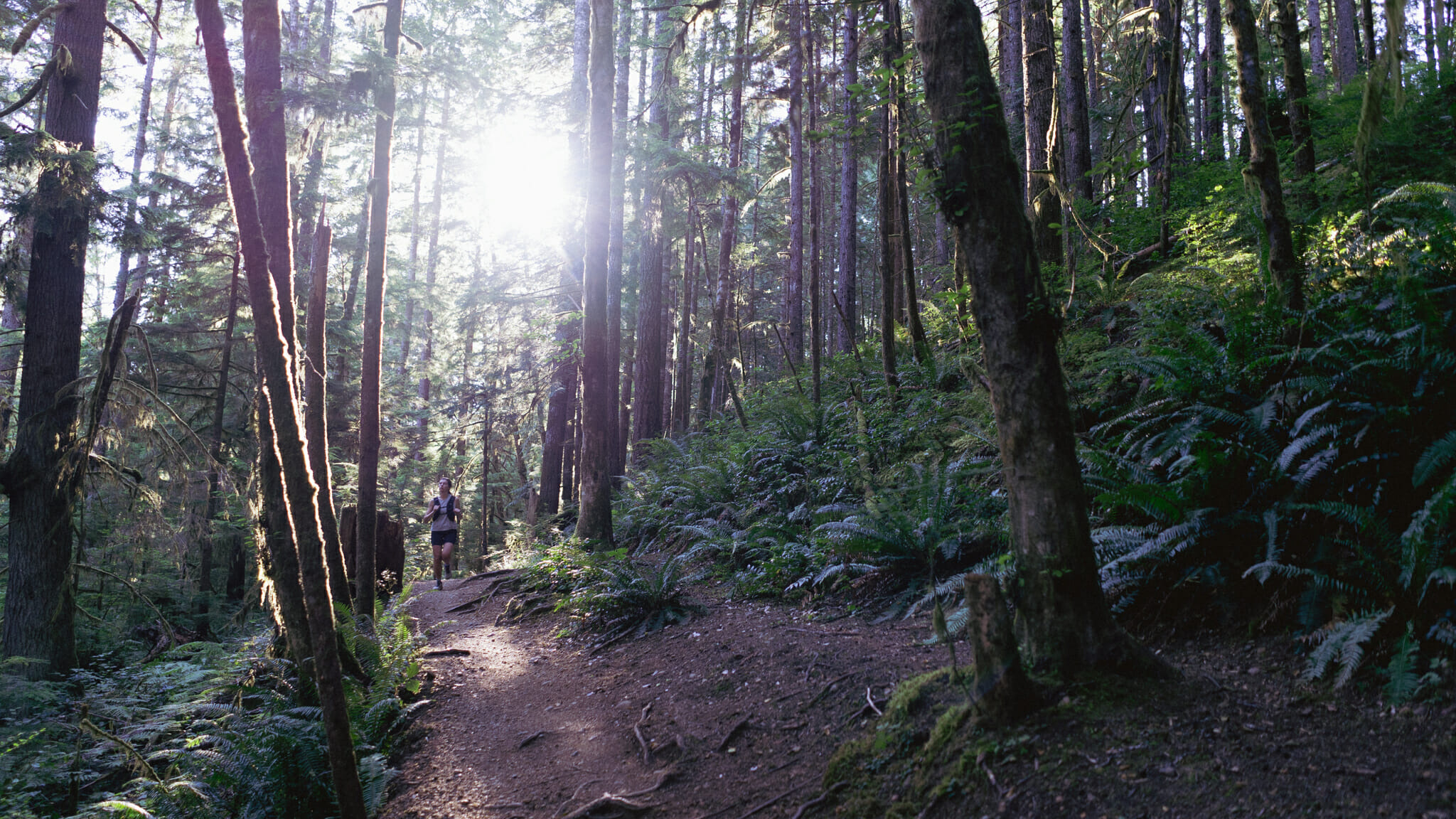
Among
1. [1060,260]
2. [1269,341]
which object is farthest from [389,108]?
[1269,341]

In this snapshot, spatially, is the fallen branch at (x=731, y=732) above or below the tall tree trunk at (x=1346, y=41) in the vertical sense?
below

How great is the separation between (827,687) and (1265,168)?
459 cm

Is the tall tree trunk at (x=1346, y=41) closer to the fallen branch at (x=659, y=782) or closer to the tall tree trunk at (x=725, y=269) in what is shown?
the tall tree trunk at (x=725, y=269)

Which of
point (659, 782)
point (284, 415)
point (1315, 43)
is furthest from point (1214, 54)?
point (284, 415)

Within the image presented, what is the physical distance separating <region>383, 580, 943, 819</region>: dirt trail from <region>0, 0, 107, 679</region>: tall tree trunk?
5.14m

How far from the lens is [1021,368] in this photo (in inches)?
132

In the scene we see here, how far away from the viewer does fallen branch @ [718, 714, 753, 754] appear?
4.75 metres

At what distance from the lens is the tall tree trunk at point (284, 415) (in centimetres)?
367

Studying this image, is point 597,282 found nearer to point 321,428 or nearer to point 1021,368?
point 321,428

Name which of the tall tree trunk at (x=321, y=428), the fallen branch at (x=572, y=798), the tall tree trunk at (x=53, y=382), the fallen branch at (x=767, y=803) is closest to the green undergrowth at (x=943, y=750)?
the fallen branch at (x=767, y=803)

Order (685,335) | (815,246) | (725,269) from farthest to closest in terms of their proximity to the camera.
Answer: (685,335) < (725,269) < (815,246)

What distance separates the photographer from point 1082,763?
2.92 meters

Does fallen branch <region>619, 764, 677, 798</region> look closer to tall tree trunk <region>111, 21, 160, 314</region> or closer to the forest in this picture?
the forest

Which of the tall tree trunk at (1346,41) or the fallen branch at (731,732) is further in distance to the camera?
the tall tree trunk at (1346,41)
